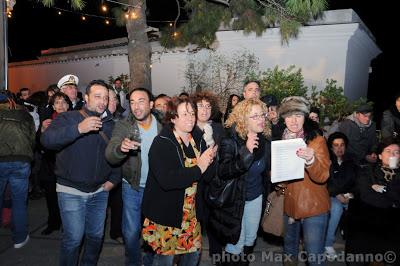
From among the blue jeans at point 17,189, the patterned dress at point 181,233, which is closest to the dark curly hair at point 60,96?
the blue jeans at point 17,189

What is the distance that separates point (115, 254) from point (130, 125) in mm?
2146

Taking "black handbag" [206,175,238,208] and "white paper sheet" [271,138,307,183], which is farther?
"black handbag" [206,175,238,208]

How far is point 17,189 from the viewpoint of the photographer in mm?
4711

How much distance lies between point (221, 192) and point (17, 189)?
3059 mm

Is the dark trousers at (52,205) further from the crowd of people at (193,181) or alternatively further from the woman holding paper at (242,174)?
the woman holding paper at (242,174)

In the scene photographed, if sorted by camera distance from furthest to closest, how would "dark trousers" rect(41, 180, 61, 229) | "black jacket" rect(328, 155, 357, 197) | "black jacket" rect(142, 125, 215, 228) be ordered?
"dark trousers" rect(41, 180, 61, 229) < "black jacket" rect(328, 155, 357, 197) < "black jacket" rect(142, 125, 215, 228)

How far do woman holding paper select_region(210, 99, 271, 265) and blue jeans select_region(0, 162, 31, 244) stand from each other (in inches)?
111

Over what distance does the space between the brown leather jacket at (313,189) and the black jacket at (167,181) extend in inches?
43.9

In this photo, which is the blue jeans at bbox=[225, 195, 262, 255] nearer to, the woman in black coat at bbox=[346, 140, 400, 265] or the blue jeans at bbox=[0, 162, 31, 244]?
the woman in black coat at bbox=[346, 140, 400, 265]

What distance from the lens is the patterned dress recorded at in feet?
10.2

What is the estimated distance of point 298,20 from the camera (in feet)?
24.0

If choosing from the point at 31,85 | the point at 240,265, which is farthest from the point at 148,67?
the point at 31,85

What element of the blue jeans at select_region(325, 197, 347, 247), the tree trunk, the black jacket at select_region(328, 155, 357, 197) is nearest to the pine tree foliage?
the tree trunk

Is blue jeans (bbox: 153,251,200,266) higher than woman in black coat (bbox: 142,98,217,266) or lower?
lower
